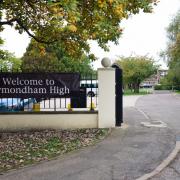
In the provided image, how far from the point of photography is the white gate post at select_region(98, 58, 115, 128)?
45.6 ft

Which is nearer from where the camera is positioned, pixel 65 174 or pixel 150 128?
pixel 65 174

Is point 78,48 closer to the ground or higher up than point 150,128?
higher up

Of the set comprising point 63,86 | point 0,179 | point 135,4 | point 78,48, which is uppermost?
point 135,4

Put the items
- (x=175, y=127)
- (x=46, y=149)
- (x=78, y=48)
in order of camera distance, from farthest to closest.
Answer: (x=175, y=127) < (x=78, y=48) < (x=46, y=149)

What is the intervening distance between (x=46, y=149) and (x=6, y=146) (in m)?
1.23

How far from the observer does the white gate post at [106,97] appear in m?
13.9

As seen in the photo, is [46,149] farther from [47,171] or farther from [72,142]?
[47,171]

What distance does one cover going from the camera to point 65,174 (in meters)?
7.91

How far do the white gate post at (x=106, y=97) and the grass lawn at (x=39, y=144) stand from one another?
2.15 ft

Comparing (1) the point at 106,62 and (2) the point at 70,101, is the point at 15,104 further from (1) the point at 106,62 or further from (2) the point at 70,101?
(1) the point at 106,62

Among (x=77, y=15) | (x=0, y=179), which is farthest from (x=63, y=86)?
(x=0, y=179)

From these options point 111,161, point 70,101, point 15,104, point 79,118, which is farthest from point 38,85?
point 111,161

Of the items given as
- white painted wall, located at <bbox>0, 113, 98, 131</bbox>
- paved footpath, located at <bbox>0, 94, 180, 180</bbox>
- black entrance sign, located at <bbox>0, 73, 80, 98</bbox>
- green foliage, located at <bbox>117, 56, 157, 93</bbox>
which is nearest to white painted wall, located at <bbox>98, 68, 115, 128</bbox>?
white painted wall, located at <bbox>0, 113, 98, 131</bbox>

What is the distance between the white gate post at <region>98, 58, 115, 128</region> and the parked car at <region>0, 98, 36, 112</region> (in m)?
2.69
